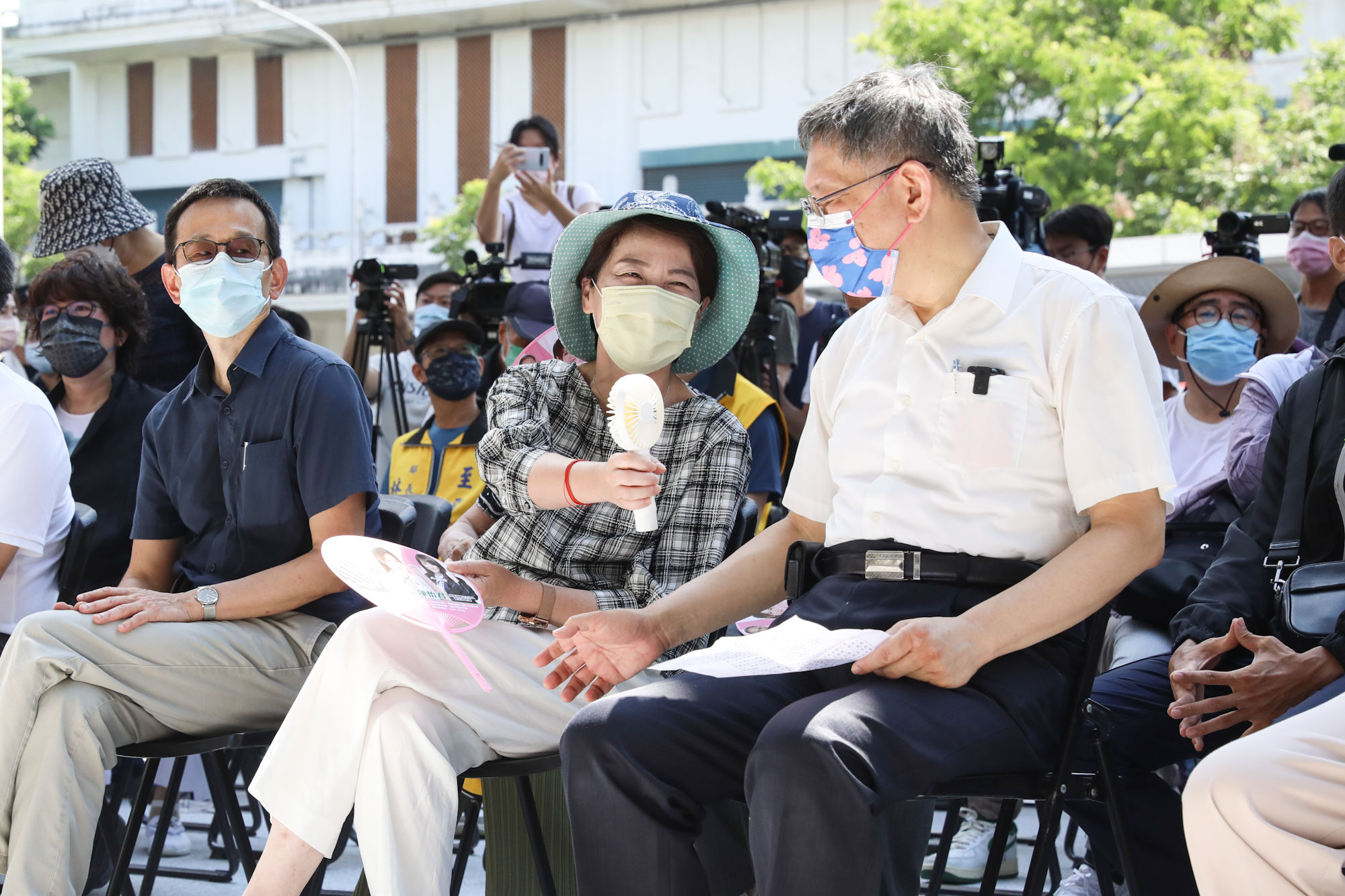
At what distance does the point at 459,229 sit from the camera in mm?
25609

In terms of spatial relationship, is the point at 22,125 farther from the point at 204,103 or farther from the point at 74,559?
the point at 74,559

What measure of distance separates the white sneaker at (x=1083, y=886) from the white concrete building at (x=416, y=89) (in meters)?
27.7

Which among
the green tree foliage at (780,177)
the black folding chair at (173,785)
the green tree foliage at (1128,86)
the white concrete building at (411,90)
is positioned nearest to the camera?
the black folding chair at (173,785)

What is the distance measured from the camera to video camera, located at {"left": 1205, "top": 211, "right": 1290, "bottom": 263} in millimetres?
4352

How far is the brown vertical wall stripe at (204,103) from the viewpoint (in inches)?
1355

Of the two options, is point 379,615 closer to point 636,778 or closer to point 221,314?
point 636,778

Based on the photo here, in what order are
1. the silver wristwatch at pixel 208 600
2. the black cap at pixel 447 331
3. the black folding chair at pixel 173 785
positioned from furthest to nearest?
the black cap at pixel 447 331
the silver wristwatch at pixel 208 600
the black folding chair at pixel 173 785

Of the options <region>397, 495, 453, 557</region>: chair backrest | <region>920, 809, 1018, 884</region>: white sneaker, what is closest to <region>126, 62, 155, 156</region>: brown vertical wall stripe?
<region>397, 495, 453, 557</region>: chair backrest

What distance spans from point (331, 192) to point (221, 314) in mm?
31863

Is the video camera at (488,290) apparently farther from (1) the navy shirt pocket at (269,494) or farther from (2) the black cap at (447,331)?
(1) the navy shirt pocket at (269,494)

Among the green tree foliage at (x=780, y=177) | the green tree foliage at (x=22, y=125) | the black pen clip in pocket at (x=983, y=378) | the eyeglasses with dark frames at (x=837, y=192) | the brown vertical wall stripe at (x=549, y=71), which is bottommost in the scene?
the black pen clip in pocket at (x=983, y=378)

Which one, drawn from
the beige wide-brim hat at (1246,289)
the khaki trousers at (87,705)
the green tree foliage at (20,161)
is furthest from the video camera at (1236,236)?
the green tree foliage at (20,161)

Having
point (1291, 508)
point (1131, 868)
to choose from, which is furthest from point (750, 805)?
point (1291, 508)

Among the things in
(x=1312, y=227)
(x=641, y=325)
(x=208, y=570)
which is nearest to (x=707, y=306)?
(x=641, y=325)
